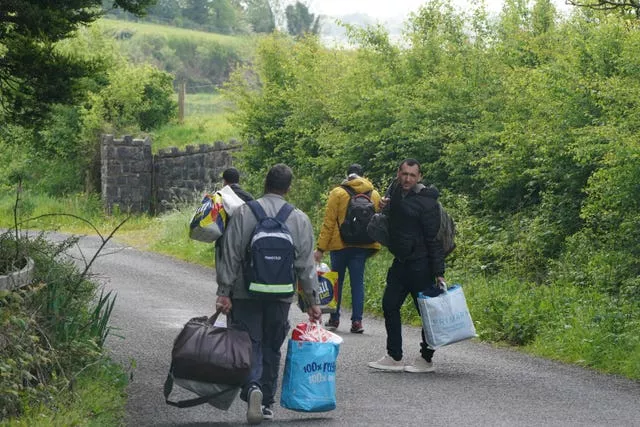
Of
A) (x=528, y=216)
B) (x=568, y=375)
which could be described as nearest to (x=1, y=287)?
(x=568, y=375)

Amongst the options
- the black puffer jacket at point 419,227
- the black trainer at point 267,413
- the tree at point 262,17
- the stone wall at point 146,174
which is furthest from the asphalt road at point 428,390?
the tree at point 262,17

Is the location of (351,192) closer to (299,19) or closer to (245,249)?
(245,249)

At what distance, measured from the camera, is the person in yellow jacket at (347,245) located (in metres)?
13.7

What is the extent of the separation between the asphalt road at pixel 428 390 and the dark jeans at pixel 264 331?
298 mm

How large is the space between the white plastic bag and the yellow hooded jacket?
9.37ft

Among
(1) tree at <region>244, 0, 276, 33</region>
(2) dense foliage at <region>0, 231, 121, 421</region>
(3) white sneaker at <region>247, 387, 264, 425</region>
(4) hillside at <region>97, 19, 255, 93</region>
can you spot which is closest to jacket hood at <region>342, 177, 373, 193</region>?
(2) dense foliage at <region>0, 231, 121, 421</region>

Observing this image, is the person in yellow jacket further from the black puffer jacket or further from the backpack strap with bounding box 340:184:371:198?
the black puffer jacket

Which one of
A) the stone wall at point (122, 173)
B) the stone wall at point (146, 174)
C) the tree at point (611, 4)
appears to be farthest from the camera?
the stone wall at point (122, 173)

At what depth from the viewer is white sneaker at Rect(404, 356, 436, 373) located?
11212 mm

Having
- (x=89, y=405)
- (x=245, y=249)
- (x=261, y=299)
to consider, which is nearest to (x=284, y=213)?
(x=245, y=249)

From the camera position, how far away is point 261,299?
8.81 m

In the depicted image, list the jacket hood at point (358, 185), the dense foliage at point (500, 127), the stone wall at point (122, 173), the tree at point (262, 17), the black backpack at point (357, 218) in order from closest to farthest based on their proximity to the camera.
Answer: the black backpack at point (357, 218) → the jacket hood at point (358, 185) → the dense foliage at point (500, 127) → the stone wall at point (122, 173) → the tree at point (262, 17)

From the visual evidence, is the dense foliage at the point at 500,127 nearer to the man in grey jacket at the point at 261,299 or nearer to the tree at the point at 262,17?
the man in grey jacket at the point at 261,299

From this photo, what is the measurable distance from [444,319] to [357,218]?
111 inches
